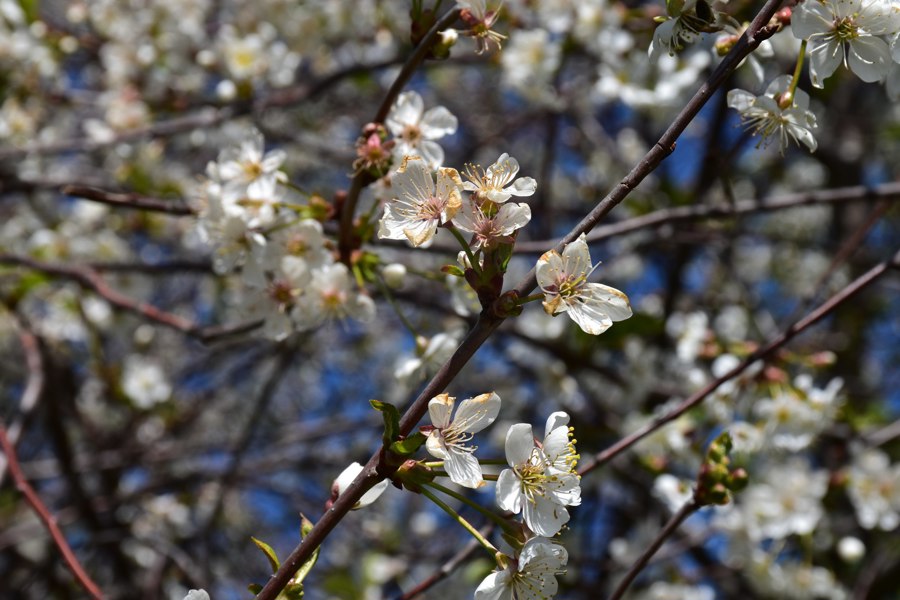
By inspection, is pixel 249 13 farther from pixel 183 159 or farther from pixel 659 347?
pixel 659 347

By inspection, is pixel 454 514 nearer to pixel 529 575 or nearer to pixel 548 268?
pixel 529 575

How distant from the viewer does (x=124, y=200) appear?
6.33 ft

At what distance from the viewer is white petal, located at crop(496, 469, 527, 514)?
3.91ft

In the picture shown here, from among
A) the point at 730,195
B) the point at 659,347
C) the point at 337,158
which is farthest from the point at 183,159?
the point at 730,195

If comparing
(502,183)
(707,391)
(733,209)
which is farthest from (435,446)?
(733,209)

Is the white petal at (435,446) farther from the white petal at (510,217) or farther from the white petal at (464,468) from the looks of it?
the white petal at (510,217)

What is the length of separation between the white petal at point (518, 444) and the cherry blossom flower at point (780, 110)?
69 cm

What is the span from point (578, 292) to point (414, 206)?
289 mm

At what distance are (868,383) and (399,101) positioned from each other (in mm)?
Answer: 4283

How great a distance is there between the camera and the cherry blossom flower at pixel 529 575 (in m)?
1.17

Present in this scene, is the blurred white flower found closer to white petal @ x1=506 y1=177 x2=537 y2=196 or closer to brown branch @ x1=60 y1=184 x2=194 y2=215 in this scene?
brown branch @ x1=60 y1=184 x2=194 y2=215

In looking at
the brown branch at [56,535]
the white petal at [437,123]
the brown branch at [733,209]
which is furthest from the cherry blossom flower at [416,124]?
the brown branch at [56,535]

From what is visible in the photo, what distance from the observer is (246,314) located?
193cm

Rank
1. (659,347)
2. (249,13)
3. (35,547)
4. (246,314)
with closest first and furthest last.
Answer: (246,314) < (659,347) < (249,13) < (35,547)
